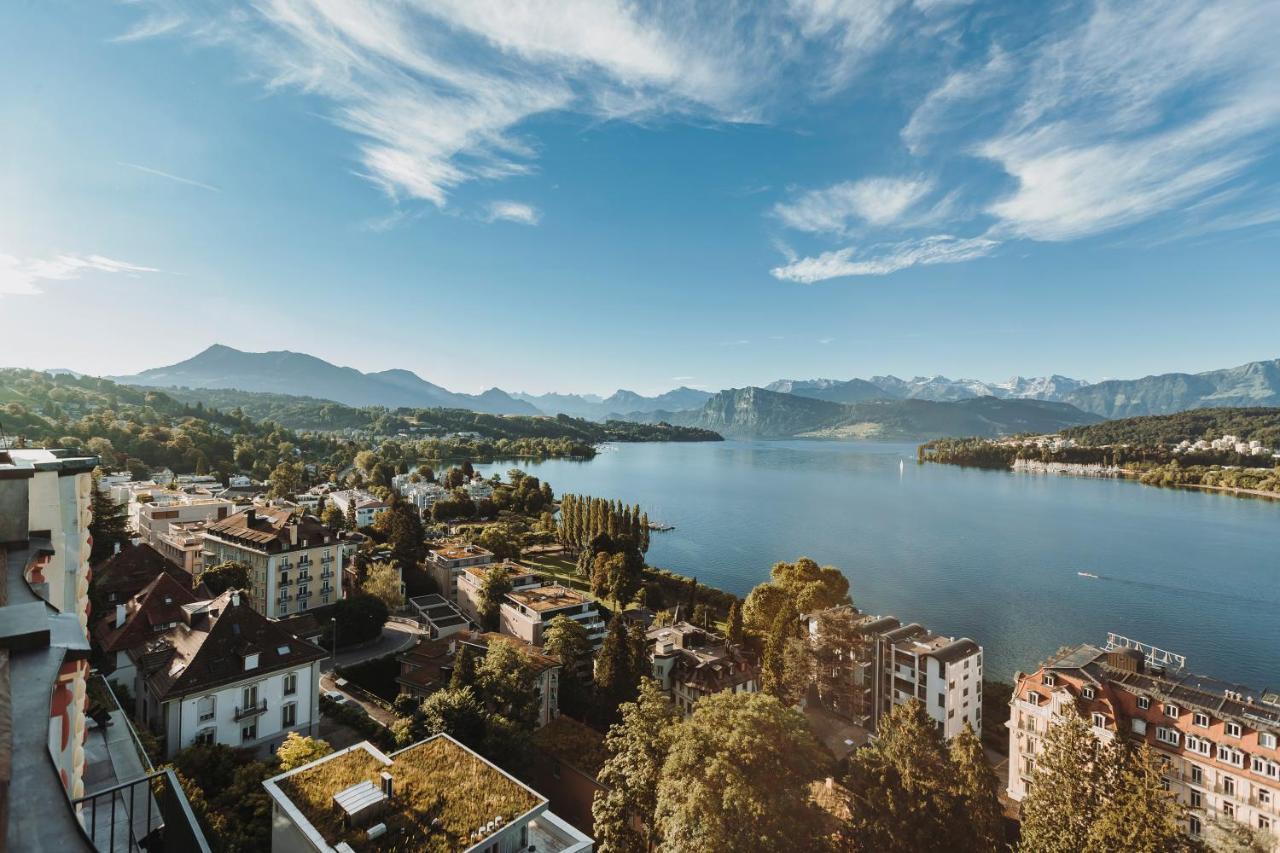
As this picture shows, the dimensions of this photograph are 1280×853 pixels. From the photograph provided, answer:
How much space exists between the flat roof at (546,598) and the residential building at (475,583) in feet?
3.49

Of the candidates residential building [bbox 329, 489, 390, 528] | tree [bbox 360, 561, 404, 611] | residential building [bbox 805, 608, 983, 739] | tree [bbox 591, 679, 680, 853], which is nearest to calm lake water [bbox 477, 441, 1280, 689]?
residential building [bbox 805, 608, 983, 739]

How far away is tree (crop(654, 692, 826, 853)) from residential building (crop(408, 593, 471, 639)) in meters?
14.8

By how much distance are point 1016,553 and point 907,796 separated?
133 ft

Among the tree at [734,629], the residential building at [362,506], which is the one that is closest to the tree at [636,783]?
the tree at [734,629]

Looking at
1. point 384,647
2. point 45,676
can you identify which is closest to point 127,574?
point 384,647

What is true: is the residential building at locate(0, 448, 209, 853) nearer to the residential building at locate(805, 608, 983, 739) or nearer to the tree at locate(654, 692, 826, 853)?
the tree at locate(654, 692, 826, 853)

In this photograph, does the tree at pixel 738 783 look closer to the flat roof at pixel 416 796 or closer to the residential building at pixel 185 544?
the flat roof at pixel 416 796

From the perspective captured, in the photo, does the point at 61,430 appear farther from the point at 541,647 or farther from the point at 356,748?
the point at 356,748

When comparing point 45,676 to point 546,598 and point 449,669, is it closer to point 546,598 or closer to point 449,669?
point 449,669

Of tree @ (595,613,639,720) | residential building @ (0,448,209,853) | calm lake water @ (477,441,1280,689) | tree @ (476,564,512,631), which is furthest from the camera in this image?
calm lake water @ (477,441,1280,689)

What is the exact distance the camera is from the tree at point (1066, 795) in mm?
9570

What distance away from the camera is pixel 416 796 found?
951cm

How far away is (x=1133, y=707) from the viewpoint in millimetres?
15008

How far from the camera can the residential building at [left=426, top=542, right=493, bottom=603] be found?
99.6 ft
